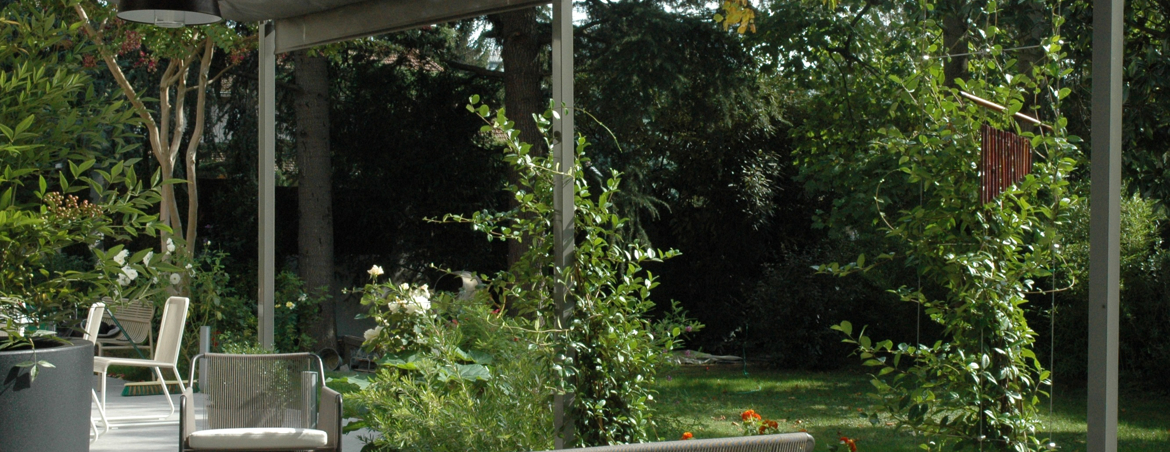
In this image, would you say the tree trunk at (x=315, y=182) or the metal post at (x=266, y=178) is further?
the tree trunk at (x=315, y=182)

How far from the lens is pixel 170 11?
357 cm

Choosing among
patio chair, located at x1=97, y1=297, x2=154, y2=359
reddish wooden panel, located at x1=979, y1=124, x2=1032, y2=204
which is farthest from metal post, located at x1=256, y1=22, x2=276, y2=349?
reddish wooden panel, located at x1=979, y1=124, x2=1032, y2=204

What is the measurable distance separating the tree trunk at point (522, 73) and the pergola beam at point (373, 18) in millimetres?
4425

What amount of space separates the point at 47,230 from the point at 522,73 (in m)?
6.71

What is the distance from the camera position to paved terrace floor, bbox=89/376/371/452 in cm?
504

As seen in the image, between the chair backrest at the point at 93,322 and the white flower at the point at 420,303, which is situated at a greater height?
the white flower at the point at 420,303

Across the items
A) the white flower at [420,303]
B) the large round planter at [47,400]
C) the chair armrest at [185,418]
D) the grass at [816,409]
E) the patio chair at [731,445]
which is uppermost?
the white flower at [420,303]

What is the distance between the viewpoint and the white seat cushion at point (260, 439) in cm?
348

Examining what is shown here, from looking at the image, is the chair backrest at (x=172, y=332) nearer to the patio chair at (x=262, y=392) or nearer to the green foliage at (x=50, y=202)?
the patio chair at (x=262, y=392)

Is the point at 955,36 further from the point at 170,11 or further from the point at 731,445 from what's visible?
the point at 170,11

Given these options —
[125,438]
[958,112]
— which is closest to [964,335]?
[958,112]

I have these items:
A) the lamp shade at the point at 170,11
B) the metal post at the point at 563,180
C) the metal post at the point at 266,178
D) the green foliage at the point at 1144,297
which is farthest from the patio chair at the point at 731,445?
the green foliage at the point at 1144,297

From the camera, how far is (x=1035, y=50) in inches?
127

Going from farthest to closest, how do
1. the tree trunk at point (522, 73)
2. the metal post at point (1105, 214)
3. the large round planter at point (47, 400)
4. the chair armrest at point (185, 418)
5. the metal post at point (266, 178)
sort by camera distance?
the tree trunk at point (522, 73) → the metal post at point (266, 178) → the chair armrest at point (185, 418) → the large round planter at point (47, 400) → the metal post at point (1105, 214)
